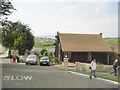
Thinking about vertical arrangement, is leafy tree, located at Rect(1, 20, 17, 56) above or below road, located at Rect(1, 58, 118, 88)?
above

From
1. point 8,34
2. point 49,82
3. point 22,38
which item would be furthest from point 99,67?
point 8,34

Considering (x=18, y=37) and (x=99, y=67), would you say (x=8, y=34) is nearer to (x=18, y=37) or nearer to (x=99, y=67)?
(x=18, y=37)

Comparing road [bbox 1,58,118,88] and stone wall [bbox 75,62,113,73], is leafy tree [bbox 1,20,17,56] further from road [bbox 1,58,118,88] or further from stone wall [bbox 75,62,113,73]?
road [bbox 1,58,118,88]

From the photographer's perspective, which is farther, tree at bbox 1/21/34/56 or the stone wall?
tree at bbox 1/21/34/56

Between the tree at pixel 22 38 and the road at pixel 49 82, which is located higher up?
the tree at pixel 22 38

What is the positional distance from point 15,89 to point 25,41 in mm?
45093

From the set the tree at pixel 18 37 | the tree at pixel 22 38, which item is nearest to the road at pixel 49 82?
the tree at pixel 18 37

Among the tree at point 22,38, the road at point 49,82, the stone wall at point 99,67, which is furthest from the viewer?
the tree at point 22,38

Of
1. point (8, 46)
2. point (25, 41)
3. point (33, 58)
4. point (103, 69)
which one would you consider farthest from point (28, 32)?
point (103, 69)

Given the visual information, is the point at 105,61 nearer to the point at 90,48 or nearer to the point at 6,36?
the point at 90,48

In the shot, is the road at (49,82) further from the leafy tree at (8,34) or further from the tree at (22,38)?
the leafy tree at (8,34)

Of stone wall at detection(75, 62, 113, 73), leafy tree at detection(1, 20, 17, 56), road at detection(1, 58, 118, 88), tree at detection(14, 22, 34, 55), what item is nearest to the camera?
road at detection(1, 58, 118, 88)

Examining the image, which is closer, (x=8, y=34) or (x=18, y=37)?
(x=18, y=37)

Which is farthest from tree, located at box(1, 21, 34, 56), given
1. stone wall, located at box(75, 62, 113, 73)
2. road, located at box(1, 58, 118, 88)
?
road, located at box(1, 58, 118, 88)
